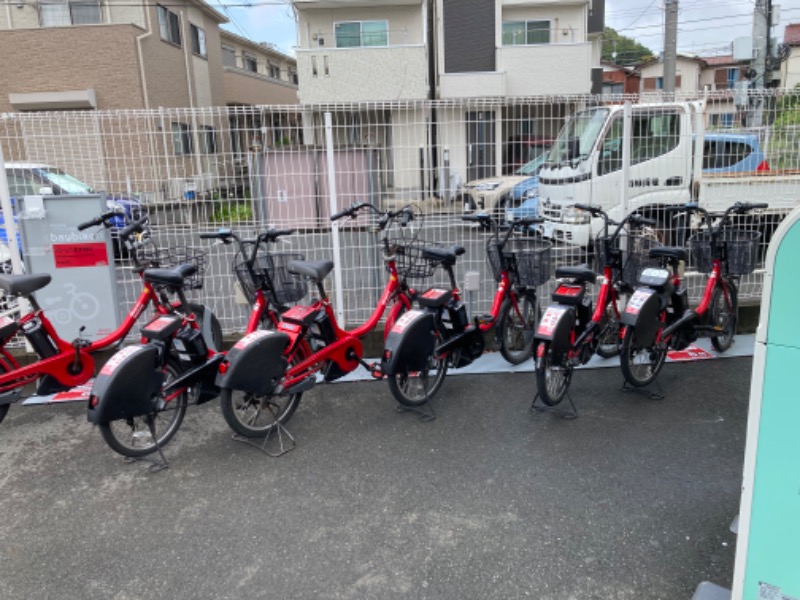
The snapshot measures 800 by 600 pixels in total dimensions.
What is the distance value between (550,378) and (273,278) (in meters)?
1.96

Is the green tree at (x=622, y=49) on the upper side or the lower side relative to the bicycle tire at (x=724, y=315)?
upper

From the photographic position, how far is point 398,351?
3631 mm

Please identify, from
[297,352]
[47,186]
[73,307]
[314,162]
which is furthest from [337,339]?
[47,186]

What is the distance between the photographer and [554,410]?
394cm

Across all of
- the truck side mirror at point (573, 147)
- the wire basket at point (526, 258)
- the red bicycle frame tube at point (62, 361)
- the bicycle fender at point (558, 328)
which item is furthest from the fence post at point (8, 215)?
the truck side mirror at point (573, 147)

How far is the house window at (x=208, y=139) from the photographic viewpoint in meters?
4.95

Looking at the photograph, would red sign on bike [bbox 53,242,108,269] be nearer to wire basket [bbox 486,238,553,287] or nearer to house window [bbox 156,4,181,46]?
wire basket [bbox 486,238,553,287]

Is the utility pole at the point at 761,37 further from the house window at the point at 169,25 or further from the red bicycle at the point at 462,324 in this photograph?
the house window at the point at 169,25

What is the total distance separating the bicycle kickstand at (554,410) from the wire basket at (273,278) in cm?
177

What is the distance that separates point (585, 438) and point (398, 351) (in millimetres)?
1241

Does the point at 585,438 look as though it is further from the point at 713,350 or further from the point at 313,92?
the point at 313,92

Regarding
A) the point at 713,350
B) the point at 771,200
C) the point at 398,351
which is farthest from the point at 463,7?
the point at 398,351

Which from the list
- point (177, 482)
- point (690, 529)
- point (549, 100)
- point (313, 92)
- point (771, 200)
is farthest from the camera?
point (313, 92)

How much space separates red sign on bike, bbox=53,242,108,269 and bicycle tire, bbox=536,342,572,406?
11.4ft
